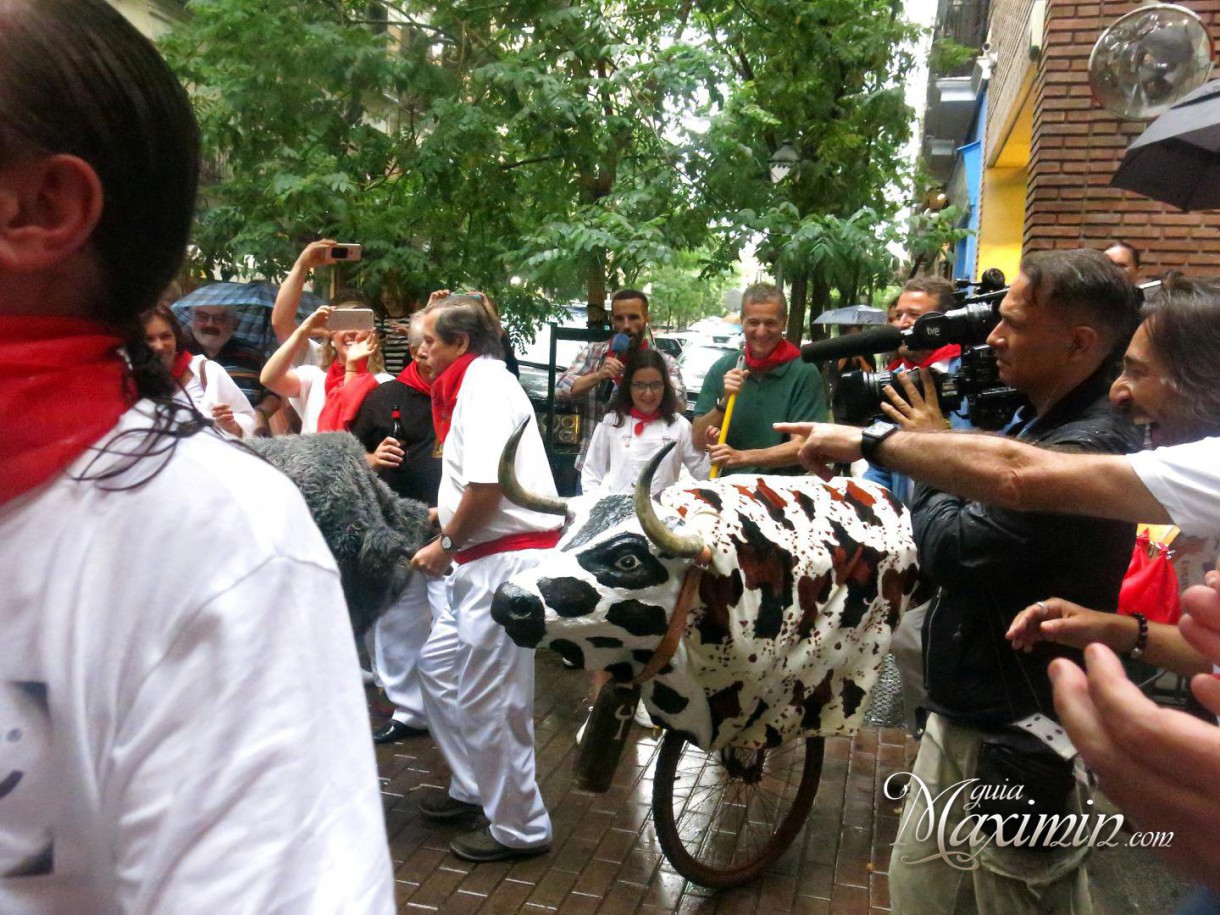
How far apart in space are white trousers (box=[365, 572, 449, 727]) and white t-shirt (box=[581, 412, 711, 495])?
3.69 ft

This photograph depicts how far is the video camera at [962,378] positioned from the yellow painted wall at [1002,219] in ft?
35.5

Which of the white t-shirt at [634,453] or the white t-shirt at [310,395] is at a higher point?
the white t-shirt at [310,395]

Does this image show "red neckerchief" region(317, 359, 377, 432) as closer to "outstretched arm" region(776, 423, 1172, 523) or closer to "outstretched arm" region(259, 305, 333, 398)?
"outstretched arm" region(259, 305, 333, 398)

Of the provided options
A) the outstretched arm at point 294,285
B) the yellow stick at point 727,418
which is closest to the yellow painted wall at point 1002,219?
the yellow stick at point 727,418

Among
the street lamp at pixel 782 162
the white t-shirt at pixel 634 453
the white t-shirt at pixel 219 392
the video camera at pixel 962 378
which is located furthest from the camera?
the street lamp at pixel 782 162

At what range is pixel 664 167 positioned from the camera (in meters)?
7.50

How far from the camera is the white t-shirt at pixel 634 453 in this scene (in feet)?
19.1

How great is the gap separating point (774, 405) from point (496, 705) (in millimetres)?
2137

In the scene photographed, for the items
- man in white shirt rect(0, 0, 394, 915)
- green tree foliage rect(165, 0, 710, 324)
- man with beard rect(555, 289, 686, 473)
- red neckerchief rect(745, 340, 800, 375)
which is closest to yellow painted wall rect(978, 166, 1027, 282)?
green tree foliage rect(165, 0, 710, 324)

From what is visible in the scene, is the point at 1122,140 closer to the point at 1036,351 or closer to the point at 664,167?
the point at 664,167

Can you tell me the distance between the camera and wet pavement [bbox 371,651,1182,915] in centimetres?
396

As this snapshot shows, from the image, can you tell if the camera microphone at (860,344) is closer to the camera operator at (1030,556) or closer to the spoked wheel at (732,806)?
the camera operator at (1030,556)

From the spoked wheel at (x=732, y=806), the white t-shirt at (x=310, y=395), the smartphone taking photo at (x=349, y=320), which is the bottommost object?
the spoked wheel at (x=732, y=806)

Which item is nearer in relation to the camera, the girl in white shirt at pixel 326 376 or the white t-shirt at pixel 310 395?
the girl in white shirt at pixel 326 376
